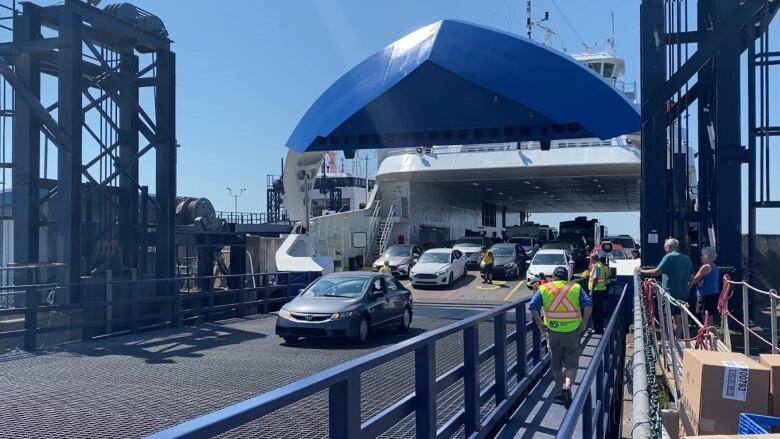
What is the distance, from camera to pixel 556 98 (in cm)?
1123

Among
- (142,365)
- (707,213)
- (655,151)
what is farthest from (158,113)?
(707,213)

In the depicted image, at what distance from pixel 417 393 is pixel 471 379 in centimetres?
131

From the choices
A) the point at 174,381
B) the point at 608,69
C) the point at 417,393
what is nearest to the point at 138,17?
the point at 174,381

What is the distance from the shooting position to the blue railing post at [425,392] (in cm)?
498

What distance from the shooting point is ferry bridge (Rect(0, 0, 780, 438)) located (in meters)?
7.91

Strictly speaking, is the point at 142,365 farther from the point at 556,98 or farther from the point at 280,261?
the point at 280,261

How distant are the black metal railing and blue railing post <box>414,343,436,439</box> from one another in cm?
851

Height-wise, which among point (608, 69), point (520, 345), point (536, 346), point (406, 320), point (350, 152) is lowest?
point (406, 320)

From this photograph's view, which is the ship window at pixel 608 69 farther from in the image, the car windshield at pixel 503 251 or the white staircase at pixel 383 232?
the car windshield at pixel 503 251

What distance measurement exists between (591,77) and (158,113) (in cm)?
958

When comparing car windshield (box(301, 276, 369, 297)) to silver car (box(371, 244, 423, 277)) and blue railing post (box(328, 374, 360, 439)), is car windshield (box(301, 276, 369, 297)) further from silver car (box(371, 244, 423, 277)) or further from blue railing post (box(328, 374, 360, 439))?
silver car (box(371, 244, 423, 277))

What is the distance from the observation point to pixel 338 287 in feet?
42.5

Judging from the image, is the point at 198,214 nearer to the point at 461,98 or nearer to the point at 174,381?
the point at 461,98

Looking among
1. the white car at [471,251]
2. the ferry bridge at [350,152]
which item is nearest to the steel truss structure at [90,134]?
the ferry bridge at [350,152]
